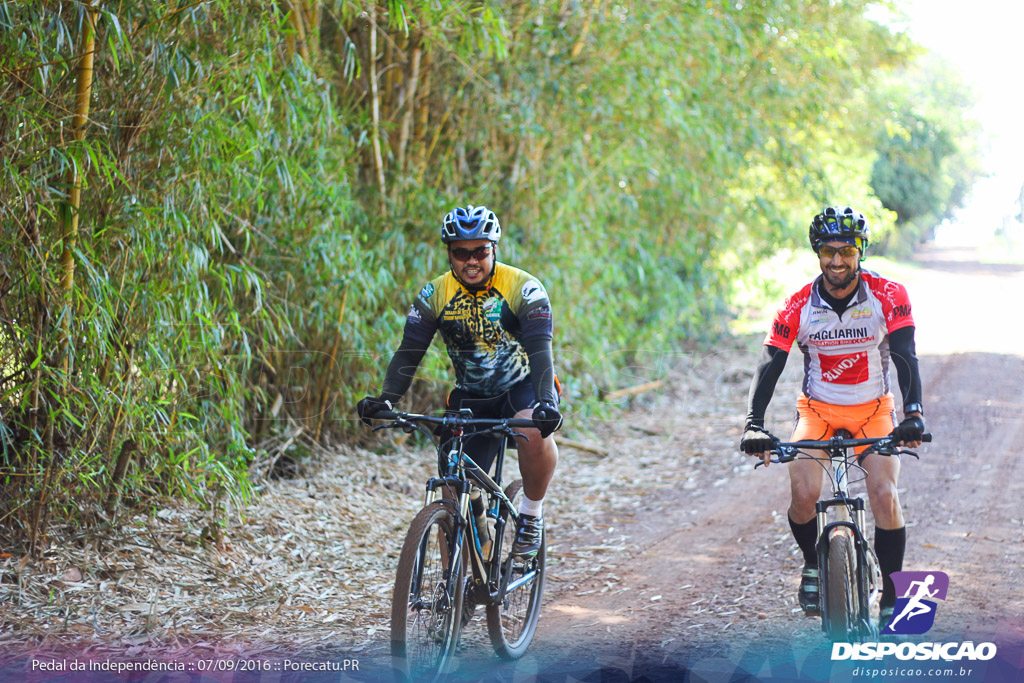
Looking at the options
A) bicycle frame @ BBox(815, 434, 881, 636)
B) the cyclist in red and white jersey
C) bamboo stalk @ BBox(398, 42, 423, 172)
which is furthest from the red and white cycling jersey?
bamboo stalk @ BBox(398, 42, 423, 172)

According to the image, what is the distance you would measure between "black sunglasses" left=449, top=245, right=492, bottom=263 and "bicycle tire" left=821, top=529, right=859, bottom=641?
1658 millimetres

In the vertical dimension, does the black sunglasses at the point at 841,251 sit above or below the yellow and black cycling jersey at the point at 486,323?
above

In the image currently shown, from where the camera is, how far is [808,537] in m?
3.61

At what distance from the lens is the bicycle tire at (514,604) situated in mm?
3457

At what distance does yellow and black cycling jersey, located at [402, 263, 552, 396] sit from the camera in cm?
339

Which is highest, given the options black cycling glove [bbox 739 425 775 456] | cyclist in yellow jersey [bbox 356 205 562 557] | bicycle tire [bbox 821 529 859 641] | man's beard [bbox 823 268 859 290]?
man's beard [bbox 823 268 859 290]

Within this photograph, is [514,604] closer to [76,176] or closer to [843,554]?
[843,554]

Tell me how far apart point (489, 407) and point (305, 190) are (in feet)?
8.37

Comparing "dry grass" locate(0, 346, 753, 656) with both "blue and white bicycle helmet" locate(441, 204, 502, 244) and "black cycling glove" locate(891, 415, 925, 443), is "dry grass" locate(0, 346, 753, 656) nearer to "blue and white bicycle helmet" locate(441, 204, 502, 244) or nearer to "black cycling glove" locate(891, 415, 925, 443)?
"blue and white bicycle helmet" locate(441, 204, 502, 244)

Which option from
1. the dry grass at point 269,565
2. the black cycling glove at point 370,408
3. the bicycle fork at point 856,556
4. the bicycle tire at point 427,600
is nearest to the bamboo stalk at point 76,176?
the dry grass at point 269,565

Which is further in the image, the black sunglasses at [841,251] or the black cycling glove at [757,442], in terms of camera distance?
the black sunglasses at [841,251]

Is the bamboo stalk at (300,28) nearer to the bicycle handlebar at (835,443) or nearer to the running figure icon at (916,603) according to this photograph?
the bicycle handlebar at (835,443)

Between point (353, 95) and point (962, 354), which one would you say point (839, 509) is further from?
point (962, 354)

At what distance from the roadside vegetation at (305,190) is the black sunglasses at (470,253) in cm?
163
